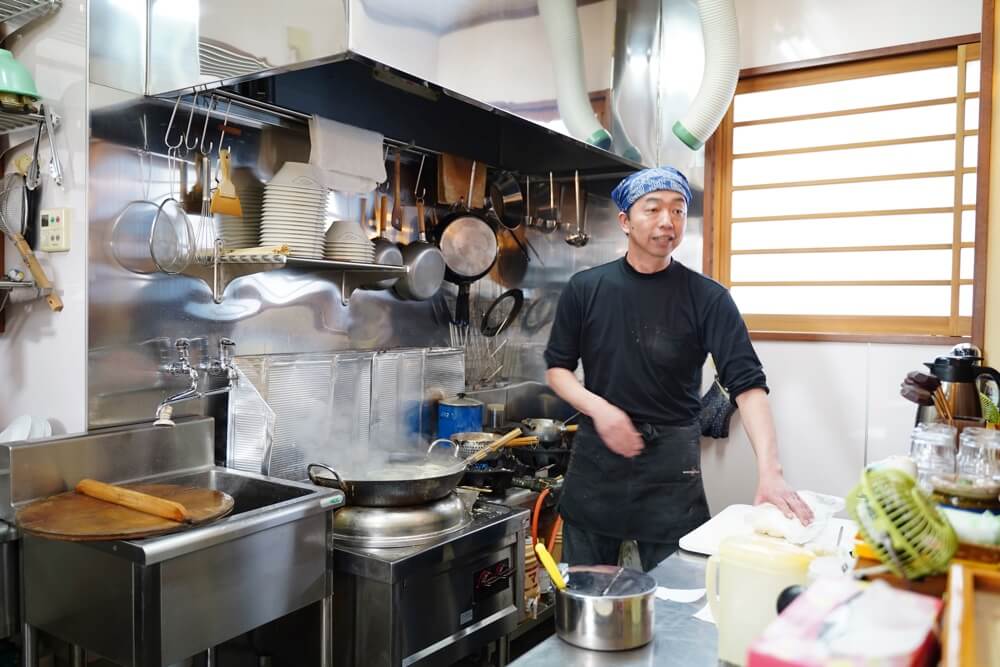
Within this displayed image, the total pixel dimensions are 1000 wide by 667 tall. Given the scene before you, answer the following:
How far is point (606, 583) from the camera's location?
46.0 inches

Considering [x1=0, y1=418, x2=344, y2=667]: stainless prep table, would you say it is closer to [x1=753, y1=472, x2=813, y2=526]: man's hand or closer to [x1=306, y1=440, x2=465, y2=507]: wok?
[x1=306, y1=440, x2=465, y2=507]: wok

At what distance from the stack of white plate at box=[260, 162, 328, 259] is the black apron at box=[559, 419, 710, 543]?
1.09 metres

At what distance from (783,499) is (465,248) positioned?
1.83 m

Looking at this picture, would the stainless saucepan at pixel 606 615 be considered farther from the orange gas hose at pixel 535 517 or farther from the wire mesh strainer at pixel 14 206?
the wire mesh strainer at pixel 14 206

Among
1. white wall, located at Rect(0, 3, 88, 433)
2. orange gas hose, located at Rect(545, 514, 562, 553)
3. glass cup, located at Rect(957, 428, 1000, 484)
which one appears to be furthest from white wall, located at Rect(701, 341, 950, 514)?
white wall, located at Rect(0, 3, 88, 433)

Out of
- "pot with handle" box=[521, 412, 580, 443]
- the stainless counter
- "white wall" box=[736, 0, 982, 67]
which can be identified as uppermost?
"white wall" box=[736, 0, 982, 67]

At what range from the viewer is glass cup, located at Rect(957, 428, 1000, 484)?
0.94m

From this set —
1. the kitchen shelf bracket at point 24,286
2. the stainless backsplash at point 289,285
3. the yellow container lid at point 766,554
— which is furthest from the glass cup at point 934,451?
the kitchen shelf bracket at point 24,286

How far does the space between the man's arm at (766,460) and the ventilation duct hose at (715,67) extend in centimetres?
125

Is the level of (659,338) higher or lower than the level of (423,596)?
higher

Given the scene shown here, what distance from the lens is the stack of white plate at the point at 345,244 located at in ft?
7.79

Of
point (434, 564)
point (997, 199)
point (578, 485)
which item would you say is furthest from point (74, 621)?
point (997, 199)

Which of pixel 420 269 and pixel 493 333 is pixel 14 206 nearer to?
pixel 420 269

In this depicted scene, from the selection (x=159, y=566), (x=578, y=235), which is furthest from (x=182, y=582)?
(x=578, y=235)
